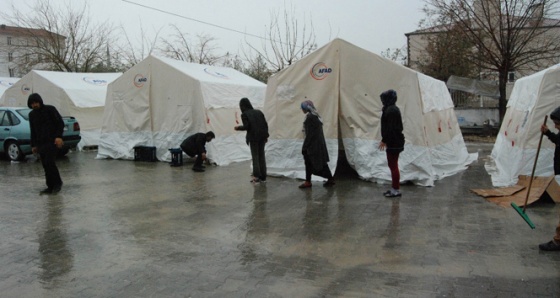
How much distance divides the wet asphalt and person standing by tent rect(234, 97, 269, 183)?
1.21 feet

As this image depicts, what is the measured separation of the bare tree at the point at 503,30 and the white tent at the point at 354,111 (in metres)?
11.4

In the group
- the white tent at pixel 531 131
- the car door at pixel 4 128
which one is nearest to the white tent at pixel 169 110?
the car door at pixel 4 128

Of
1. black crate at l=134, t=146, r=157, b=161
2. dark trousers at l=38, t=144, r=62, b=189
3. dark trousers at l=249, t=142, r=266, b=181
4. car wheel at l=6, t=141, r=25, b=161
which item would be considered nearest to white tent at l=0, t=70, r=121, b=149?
car wheel at l=6, t=141, r=25, b=161

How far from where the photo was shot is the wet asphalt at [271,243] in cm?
400

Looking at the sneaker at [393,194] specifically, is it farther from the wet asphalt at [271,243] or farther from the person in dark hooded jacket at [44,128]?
the person in dark hooded jacket at [44,128]

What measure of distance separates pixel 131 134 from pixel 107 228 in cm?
806

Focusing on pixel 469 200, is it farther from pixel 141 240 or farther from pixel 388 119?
pixel 141 240

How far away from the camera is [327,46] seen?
9367 mm

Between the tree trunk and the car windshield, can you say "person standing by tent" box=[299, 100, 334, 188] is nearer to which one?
the car windshield

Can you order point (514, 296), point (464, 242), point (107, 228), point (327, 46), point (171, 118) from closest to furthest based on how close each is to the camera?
point (514, 296) < point (464, 242) < point (107, 228) < point (327, 46) < point (171, 118)

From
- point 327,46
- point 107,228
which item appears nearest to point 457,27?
point 327,46

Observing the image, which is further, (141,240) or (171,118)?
(171,118)

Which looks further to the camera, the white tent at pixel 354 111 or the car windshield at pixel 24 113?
the car windshield at pixel 24 113

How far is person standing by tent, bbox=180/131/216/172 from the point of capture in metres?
11.2
